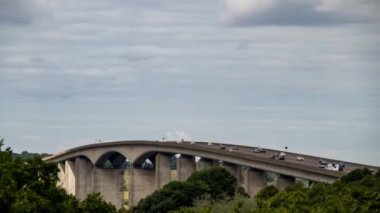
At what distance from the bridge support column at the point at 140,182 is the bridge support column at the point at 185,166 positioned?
20577 mm

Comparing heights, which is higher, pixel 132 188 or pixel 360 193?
pixel 132 188

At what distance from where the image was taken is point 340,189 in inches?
3777

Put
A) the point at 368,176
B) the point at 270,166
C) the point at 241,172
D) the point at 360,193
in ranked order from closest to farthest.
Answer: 1. the point at 360,193
2. the point at 368,176
3. the point at 270,166
4. the point at 241,172

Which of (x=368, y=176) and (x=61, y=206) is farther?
(x=368, y=176)

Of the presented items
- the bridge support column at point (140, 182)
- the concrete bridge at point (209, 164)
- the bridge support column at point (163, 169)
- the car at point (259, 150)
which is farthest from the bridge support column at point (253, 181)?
the bridge support column at point (140, 182)

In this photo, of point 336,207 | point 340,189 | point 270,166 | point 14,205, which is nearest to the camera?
point 14,205

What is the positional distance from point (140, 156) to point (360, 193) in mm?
108730

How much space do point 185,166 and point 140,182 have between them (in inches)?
971

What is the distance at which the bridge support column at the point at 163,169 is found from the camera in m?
183

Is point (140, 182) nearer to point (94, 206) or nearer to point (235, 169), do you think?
point (235, 169)

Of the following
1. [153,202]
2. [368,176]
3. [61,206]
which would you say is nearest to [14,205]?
[61,206]

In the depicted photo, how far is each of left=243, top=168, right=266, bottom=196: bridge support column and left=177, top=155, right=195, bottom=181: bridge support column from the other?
26659 mm

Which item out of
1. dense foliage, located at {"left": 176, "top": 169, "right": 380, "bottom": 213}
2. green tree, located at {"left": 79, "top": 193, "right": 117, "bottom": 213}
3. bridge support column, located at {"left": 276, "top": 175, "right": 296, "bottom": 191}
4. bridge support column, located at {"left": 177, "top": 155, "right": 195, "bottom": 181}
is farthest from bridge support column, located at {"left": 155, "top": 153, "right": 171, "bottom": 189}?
green tree, located at {"left": 79, "top": 193, "right": 117, "bottom": 213}

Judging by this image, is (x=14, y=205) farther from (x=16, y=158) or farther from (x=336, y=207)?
(x=336, y=207)
